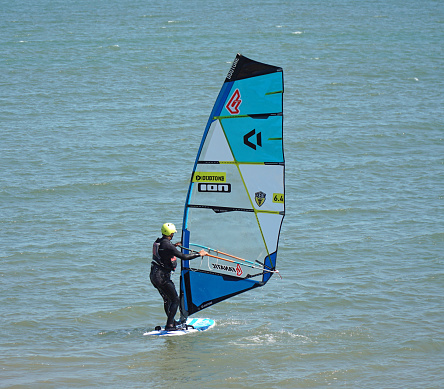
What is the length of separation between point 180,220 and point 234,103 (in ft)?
18.8

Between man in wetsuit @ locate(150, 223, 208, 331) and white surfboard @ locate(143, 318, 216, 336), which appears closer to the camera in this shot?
man in wetsuit @ locate(150, 223, 208, 331)

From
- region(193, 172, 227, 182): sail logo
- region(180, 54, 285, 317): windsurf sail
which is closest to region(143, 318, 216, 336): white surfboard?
region(180, 54, 285, 317): windsurf sail

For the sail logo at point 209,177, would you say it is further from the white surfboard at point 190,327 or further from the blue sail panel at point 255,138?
the white surfboard at point 190,327

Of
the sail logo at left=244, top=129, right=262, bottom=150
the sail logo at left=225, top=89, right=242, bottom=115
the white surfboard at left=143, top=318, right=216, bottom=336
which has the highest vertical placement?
the sail logo at left=225, top=89, right=242, bottom=115

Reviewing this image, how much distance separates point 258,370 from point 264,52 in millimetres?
27889

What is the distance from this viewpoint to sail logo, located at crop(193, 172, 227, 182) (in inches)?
325

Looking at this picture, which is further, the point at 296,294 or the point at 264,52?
the point at 264,52

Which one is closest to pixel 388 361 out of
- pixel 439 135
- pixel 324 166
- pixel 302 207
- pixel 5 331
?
pixel 5 331

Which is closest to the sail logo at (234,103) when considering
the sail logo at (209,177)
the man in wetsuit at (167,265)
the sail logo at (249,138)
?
the sail logo at (249,138)

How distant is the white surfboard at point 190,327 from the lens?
8594 millimetres

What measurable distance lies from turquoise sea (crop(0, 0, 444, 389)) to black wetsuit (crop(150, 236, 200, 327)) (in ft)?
1.44

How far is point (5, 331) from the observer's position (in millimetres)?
8852

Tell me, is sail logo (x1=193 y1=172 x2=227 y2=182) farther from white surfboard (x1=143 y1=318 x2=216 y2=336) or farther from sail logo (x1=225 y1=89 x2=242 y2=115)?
white surfboard (x1=143 y1=318 x2=216 y2=336)

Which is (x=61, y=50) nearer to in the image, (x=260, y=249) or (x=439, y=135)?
(x=439, y=135)
